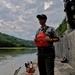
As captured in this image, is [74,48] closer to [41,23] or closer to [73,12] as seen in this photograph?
[73,12]

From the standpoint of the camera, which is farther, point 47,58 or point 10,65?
point 10,65

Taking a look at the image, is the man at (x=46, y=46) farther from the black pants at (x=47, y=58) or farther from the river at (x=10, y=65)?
the river at (x=10, y=65)

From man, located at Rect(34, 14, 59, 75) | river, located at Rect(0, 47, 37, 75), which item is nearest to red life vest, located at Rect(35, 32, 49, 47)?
man, located at Rect(34, 14, 59, 75)

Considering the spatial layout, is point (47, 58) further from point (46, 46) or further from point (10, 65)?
point (10, 65)

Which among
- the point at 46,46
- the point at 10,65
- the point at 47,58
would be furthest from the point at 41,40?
the point at 10,65

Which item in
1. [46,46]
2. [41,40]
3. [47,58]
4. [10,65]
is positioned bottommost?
[10,65]

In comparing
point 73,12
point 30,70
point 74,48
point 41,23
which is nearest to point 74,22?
point 73,12

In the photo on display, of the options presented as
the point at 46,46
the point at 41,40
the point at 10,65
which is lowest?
the point at 10,65

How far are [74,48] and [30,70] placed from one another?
12.2 m

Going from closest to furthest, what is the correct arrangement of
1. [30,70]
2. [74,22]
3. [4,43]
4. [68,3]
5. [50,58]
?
[50,58] < [68,3] < [74,22] < [30,70] < [4,43]

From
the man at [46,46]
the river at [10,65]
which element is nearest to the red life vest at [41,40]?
the man at [46,46]

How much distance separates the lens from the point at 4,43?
554 ft

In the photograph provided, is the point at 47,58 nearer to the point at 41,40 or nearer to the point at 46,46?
the point at 46,46

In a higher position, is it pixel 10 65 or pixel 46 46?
pixel 46 46
